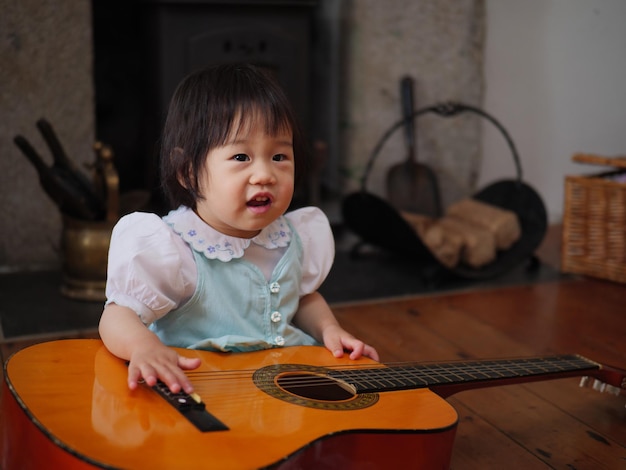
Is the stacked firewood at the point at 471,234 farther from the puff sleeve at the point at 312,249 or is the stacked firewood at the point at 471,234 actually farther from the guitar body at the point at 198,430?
the guitar body at the point at 198,430

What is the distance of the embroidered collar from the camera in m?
1.13

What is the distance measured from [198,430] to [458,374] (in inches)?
16.3

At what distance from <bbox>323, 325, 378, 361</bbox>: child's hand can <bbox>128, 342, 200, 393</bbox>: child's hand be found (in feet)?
0.75

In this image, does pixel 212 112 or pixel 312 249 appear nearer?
pixel 212 112

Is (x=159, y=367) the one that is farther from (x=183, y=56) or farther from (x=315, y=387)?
(x=183, y=56)

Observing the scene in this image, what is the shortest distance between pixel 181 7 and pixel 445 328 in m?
1.20

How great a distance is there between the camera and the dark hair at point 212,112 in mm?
1065

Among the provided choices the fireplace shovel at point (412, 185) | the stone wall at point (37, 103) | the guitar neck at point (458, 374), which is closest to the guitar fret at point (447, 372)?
the guitar neck at point (458, 374)

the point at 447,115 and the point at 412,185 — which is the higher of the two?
the point at 447,115

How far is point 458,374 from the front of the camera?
109 centimetres

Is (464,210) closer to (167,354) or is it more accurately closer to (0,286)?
(0,286)

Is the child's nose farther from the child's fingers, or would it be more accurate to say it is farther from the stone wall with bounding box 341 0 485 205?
the stone wall with bounding box 341 0 485 205

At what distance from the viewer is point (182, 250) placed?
3.65 feet

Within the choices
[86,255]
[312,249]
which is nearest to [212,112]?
[312,249]
